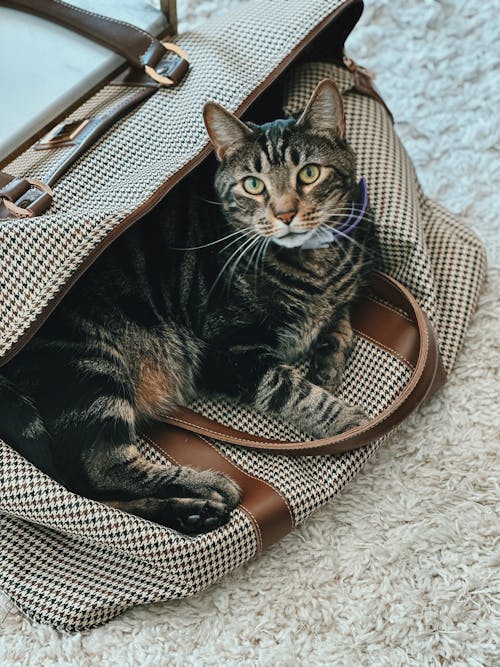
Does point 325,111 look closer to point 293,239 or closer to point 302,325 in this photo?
point 293,239

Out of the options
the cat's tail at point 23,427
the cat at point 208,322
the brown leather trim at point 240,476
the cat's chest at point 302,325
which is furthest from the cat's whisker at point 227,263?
the cat's tail at point 23,427

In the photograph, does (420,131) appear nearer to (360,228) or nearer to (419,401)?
(360,228)

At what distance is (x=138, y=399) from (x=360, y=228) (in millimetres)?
479

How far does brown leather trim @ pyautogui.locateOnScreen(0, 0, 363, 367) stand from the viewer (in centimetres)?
113

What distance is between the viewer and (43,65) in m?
1.44

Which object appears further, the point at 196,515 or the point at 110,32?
the point at 110,32

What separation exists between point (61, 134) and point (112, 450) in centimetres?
53

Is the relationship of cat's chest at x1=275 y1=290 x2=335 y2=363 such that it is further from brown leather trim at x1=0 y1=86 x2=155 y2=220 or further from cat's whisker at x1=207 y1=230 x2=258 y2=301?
brown leather trim at x1=0 y1=86 x2=155 y2=220

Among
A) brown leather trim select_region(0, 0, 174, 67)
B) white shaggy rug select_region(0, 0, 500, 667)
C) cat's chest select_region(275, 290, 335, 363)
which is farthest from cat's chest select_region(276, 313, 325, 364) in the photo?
brown leather trim select_region(0, 0, 174, 67)

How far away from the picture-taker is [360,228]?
141 cm

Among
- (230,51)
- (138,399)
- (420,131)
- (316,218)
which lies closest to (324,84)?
(316,218)

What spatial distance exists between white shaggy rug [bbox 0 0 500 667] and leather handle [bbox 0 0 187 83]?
767 millimetres

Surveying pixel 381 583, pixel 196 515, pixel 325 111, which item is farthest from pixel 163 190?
pixel 381 583

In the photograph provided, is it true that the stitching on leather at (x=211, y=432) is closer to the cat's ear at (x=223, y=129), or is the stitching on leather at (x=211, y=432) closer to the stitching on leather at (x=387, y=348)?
the stitching on leather at (x=387, y=348)
